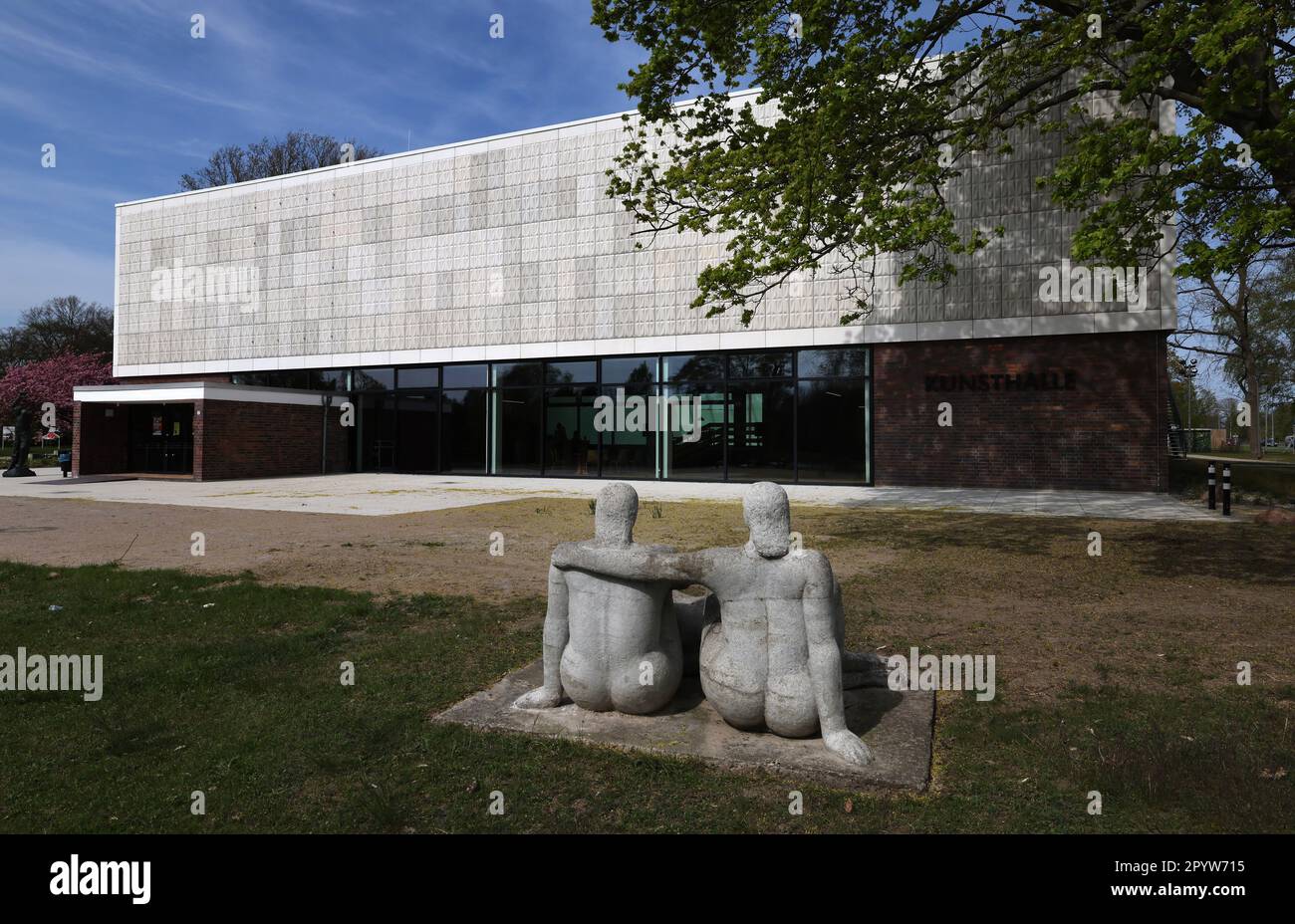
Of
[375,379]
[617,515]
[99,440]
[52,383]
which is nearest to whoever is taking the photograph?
[617,515]

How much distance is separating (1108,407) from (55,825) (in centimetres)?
2069

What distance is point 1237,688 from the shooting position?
14.4 feet

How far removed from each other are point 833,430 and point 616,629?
61.2 feet

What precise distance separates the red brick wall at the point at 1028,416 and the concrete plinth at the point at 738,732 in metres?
16.9

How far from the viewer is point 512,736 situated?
3.68m

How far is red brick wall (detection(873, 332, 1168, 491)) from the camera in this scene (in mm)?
18125

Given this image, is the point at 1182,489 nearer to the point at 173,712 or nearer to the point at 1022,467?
the point at 1022,467

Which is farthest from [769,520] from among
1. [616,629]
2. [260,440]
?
[260,440]

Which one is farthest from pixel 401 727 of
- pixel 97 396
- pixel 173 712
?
pixel 97 396

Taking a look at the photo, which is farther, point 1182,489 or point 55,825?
point 1182,489

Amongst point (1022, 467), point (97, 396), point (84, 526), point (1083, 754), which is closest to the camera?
point (1083, 754)

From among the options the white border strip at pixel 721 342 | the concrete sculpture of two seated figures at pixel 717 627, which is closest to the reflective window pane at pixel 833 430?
the white border strip at pixel 721 342

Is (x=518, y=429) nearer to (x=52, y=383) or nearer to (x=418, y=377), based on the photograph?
(x=418, y=377)

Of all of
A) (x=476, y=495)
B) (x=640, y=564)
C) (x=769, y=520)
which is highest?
(x=769, y=520)
